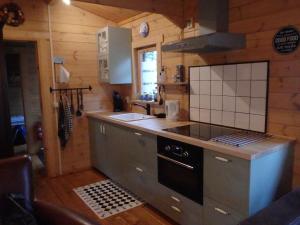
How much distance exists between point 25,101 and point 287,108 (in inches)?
171

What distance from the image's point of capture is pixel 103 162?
346 centimetres

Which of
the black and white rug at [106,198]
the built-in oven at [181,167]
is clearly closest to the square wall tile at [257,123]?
the built-in oven at [181,167]

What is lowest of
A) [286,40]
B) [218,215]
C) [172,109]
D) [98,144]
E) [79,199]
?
[79,199]

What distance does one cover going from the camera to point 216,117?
2549mm

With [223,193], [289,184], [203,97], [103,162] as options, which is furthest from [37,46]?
[289,184]

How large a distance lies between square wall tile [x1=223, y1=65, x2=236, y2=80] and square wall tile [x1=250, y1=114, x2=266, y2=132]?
16.2 inches

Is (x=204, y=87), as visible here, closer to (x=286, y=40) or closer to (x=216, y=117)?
(x=216, y=117)

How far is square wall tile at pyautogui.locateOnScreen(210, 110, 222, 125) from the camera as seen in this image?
2510mm

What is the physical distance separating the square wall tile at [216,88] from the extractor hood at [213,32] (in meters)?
0.33

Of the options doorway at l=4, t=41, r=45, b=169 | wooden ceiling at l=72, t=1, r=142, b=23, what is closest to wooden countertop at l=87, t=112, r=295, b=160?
wooden ceiling at l=72, t=1, r=142, b=23

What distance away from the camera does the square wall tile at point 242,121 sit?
2250mm

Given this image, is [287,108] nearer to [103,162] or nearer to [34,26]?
[103,162]

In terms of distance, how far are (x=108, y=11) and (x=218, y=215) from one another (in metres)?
2.94

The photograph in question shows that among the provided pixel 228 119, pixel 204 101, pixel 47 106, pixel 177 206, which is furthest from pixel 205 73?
pixel 47 106
